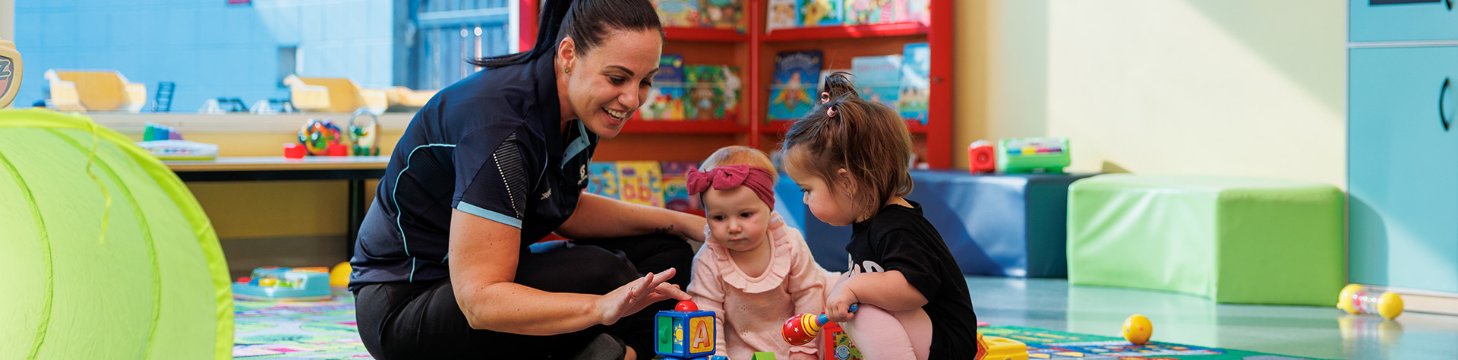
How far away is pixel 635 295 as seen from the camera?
1.85 metres

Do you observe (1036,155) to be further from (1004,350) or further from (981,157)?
(1004,350)

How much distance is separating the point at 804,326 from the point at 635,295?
1.35 ft

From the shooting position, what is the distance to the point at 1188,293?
4281 mm

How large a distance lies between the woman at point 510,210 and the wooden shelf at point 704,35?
11.3ft

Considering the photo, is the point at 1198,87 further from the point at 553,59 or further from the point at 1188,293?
the point at 553,59

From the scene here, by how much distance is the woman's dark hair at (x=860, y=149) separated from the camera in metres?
2.20

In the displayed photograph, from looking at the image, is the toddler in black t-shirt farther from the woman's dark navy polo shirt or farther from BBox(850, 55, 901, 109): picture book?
BBox(850, 55, 901, 109): picture book

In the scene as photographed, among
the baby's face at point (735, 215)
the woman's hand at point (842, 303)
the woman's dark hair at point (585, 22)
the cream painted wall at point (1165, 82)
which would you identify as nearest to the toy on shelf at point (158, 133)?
the cream painted wall at point (1165, 82)

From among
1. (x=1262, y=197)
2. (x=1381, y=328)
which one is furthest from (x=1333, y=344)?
(x=1262, y=197)

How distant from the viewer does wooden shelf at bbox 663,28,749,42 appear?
228 inches

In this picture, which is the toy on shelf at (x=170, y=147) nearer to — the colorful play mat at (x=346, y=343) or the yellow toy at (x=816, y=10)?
the colorful play mat at (x=346, y=343)

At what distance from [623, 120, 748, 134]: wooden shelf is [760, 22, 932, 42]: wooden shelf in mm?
398

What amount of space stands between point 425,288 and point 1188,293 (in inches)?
109

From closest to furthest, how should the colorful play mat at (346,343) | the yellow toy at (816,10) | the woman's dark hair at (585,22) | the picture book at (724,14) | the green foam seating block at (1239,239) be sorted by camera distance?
the woman's dark hair at (585,22) < the colorful play mat at (346,343) < the green foam seating block at (1239,239) < the yellow toy at (816,10) < the picture book at (724,14)
